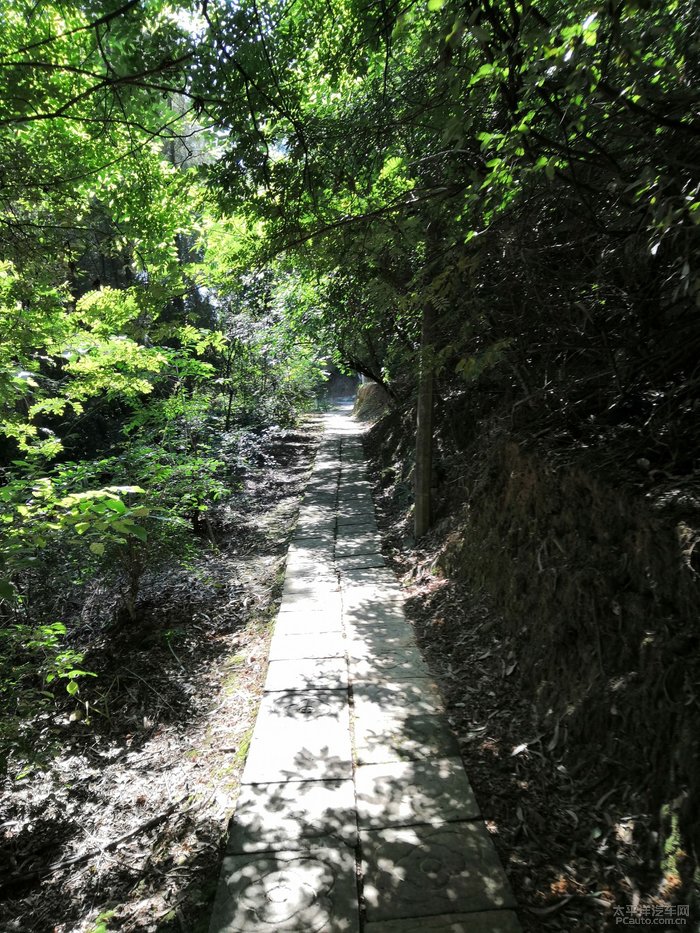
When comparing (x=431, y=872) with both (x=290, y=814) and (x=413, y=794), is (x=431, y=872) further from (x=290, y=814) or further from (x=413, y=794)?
(x=290, y=814)

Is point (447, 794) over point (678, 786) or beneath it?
beneath

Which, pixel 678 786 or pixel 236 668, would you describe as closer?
pixel 678 786

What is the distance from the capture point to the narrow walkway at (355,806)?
194cm

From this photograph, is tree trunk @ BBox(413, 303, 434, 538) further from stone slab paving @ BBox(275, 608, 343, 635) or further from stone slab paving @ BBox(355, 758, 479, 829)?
stone slab paving @ BBox(355, 758, 479, 829)

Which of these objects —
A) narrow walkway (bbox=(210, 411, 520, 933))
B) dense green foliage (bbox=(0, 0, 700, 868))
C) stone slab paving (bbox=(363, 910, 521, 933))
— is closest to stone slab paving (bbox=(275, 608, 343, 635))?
narrow walkway (bbox=(210, 411, 520, 933))

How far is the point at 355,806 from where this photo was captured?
241cm

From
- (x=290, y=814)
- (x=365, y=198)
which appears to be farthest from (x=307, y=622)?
(x=365, y=198)

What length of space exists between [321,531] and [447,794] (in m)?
4.33

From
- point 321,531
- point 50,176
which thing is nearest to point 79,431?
point 321,531

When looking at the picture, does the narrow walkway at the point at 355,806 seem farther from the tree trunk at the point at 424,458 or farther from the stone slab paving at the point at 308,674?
the tree trunk at the point at 424,458

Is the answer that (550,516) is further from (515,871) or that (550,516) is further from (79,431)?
(79,431)

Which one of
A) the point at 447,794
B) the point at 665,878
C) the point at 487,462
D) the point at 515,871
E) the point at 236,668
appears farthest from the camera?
the point at 487,462

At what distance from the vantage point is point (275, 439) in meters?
12.4

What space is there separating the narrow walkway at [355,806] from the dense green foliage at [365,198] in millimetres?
1106
